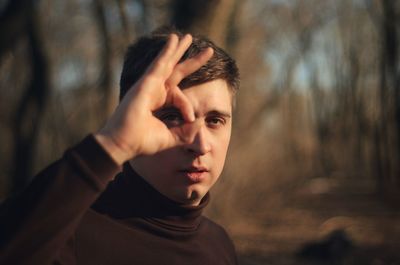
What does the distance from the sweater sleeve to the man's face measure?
0.42 meters

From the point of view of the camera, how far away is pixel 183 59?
1.86 m

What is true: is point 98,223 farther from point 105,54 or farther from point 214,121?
point 105,54

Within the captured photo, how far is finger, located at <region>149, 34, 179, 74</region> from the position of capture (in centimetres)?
146

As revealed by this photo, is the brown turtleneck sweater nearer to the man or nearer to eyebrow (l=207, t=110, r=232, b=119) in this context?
the man

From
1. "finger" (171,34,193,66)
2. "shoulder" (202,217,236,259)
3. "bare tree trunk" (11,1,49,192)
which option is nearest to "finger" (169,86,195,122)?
"finger" (171,34,193,66)

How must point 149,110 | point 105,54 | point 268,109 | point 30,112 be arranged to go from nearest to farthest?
point 149,110 → point 30,112 → point 105,54 → point 268,109

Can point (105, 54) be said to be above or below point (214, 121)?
below

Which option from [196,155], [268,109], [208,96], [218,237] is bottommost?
[268,109]

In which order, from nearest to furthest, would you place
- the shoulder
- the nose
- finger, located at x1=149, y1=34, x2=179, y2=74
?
finger, located at x1=149, y1=34, x2=179, y2=74 → the nose → the shoulder

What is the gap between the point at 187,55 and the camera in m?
1.87

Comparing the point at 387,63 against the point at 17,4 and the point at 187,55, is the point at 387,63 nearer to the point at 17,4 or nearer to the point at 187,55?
the point at 17,4

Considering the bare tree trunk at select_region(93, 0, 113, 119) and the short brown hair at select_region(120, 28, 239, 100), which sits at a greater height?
the short brown hair at select_region(120, 28, 239, 100)

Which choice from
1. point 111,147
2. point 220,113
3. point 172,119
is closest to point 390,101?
point 220,113

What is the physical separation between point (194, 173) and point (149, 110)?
43 cm
